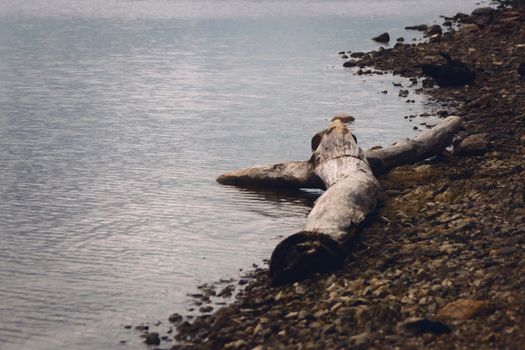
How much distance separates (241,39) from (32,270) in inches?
2573

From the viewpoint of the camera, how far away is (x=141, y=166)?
2678 cm

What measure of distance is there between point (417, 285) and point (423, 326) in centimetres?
173

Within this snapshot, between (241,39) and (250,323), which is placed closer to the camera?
(250,323)

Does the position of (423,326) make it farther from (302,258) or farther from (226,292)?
(226,292)

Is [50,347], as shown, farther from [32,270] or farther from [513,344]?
A: [513,344]

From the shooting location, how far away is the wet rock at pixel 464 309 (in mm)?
12445

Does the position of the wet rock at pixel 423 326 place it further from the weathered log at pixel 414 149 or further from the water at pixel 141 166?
the weathered log at pixel 414 149

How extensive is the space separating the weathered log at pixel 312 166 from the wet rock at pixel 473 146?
30.0 inches

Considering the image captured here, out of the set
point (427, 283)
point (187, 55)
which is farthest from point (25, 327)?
point (187, 55)

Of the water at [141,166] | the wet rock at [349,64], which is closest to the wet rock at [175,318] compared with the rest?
the water at [141,166]

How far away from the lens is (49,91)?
45375 millimetres

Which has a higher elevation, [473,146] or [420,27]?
[420,27]

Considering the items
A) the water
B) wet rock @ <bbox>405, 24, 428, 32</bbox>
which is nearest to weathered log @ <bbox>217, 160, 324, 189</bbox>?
the water

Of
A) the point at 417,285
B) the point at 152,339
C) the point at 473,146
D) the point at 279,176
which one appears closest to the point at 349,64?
the point at 473,146
